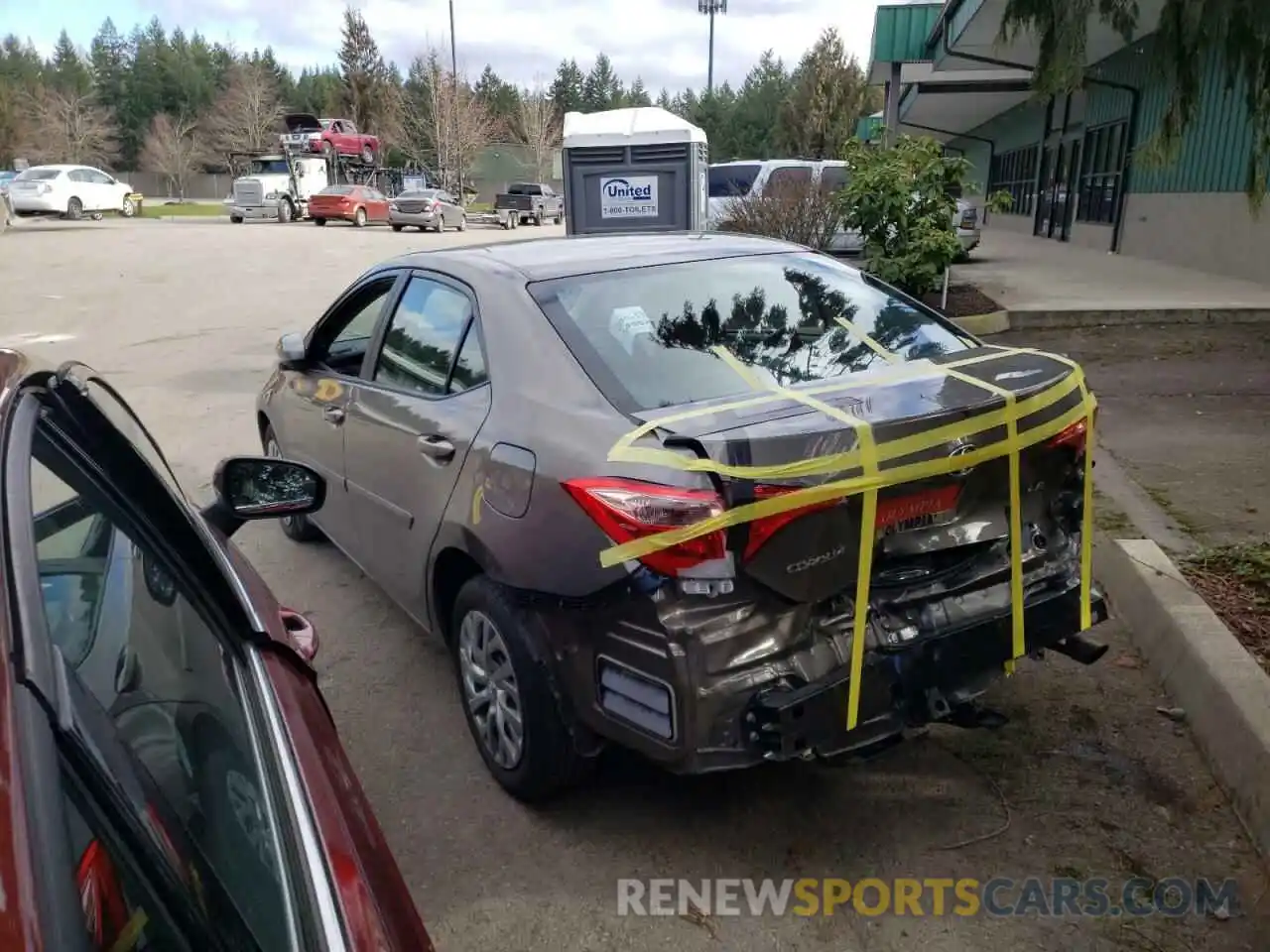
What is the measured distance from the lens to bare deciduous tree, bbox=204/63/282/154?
213 feet

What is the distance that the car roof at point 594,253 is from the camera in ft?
12.0

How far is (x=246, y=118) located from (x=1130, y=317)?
65.8 m

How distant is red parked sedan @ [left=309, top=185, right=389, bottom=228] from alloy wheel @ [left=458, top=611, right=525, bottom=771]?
3858 centimetres

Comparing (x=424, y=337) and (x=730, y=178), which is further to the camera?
(x=730, y=178)

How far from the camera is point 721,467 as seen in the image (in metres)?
2.52

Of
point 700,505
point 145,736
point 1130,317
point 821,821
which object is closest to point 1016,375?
point 700,505

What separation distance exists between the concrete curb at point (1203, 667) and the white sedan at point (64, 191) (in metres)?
37.7

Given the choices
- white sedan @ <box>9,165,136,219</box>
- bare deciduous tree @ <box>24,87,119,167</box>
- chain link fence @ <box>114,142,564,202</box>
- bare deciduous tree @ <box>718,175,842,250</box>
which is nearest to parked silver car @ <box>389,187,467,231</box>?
white sedan @ <box>9,165,136,219</box>

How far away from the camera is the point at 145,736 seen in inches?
57.9

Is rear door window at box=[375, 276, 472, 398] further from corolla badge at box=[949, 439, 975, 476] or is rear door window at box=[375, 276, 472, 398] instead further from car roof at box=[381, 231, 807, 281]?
corolla badge at box=[949, 439, 975, 476]

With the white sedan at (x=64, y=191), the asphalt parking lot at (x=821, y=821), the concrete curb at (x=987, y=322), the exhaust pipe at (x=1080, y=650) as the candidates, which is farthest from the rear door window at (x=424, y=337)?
the white sedan at (x=64, y=191)

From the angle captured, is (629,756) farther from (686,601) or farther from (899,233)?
(899,233)

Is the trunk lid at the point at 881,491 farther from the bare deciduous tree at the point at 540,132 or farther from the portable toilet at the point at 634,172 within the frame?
the bare deciduous tree at the point at 540,132

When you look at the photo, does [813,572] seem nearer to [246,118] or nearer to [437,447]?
[437,447]
